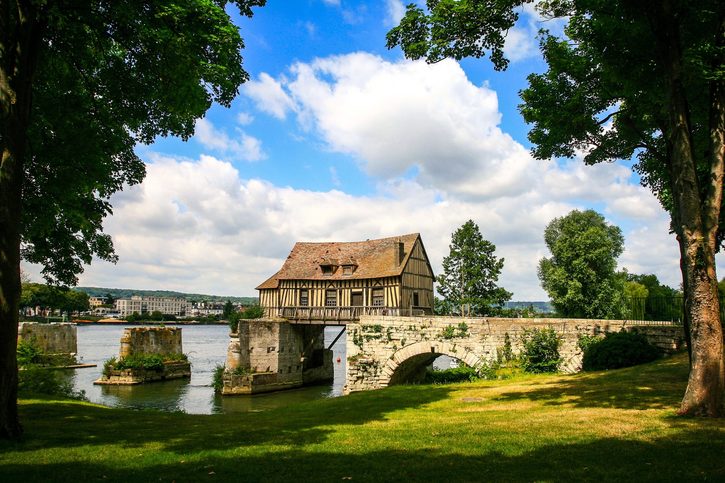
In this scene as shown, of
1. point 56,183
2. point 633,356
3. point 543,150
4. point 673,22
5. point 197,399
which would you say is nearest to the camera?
point 673,22

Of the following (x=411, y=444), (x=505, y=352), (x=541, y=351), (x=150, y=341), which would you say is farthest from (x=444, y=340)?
(x=150, y=341)

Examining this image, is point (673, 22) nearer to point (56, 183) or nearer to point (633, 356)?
point (633, 356)

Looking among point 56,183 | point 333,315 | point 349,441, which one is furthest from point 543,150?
point 333,315

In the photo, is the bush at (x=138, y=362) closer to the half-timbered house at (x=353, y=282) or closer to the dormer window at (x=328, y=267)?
the half-timbered house at (x=353, y=282)

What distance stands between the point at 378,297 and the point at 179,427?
21839 mm

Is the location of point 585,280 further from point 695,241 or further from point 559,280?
point 695,241

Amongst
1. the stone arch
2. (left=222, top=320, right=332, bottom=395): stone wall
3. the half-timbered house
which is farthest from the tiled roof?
the stone arch

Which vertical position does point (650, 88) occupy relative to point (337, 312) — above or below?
above

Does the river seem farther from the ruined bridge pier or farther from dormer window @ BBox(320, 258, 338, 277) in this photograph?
dormer window @ BBox(320, 258, 338, 277)

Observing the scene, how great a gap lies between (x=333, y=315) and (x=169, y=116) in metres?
21.2

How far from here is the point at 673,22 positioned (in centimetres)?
884

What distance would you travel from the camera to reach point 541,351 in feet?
63.9

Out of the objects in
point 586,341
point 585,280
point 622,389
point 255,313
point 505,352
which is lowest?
point 505,352

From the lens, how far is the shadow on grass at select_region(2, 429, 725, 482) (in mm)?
5613
